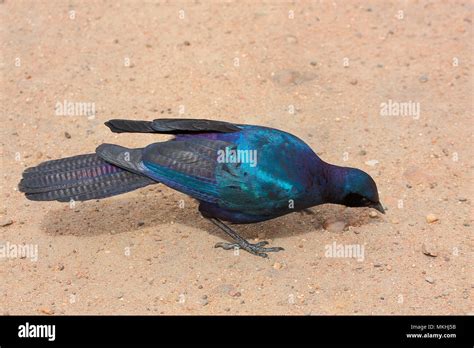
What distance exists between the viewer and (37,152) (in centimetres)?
865

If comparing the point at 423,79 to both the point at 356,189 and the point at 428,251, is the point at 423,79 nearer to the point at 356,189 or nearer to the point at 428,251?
the point at 356,189

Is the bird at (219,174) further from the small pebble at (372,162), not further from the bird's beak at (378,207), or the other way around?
the small pebble at (372,162)

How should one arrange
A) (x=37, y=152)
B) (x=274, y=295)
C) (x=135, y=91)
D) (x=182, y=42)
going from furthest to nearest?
(x=182, y=42)
(x=135, y=91)
(x=37, y=152)
(x=274, y=295)

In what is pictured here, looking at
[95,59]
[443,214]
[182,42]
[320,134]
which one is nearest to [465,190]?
[443,214]

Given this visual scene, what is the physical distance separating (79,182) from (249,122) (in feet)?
8.11

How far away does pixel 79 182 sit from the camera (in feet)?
23.9

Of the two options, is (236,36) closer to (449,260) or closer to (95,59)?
(95,59)

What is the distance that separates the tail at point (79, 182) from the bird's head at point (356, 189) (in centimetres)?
174

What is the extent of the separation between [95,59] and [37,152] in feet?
6.13
